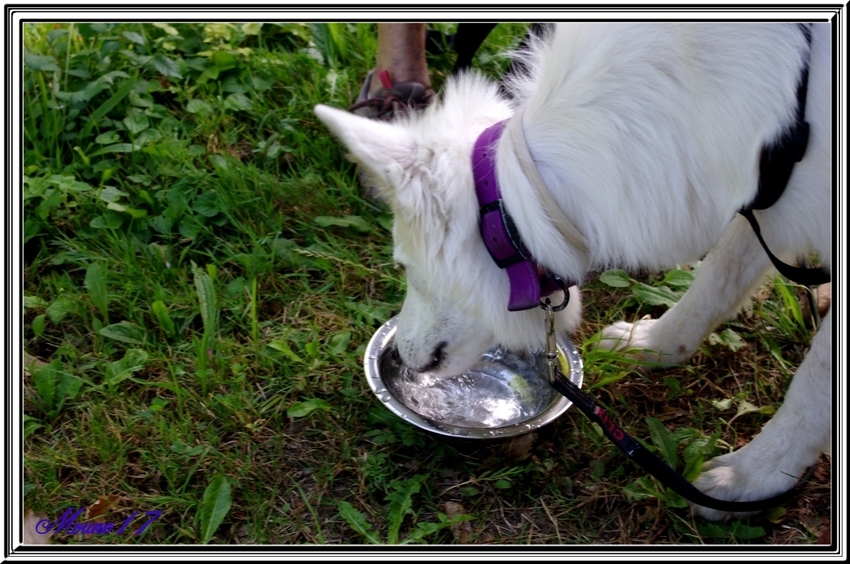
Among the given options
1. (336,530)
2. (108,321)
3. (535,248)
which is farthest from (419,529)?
(108,321)

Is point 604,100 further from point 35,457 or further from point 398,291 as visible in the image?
point 35,457

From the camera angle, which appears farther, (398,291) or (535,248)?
(398,291)

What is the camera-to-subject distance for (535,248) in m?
1.88

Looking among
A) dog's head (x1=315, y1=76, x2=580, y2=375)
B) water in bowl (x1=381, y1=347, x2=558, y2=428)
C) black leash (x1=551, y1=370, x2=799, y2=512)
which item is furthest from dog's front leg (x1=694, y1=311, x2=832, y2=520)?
dog's head (x1=315, y1=76, x2=580, y2=375)

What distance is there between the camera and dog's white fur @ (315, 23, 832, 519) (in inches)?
68.4

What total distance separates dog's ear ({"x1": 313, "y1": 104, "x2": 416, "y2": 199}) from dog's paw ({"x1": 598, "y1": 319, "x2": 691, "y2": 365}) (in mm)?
1397

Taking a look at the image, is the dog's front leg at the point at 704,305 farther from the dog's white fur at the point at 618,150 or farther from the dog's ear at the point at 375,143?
the dog's ear at the point at 375,143

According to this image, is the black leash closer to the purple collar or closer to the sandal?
the purple collar

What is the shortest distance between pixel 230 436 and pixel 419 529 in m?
0.78

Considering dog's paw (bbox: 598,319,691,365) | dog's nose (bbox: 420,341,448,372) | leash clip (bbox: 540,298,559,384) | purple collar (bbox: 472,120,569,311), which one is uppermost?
purple collar (bbox: 472,120,569,311)

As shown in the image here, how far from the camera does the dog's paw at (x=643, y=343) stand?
2.85 m

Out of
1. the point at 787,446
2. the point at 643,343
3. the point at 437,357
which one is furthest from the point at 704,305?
the point at 437,357

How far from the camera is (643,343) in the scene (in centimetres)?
289
